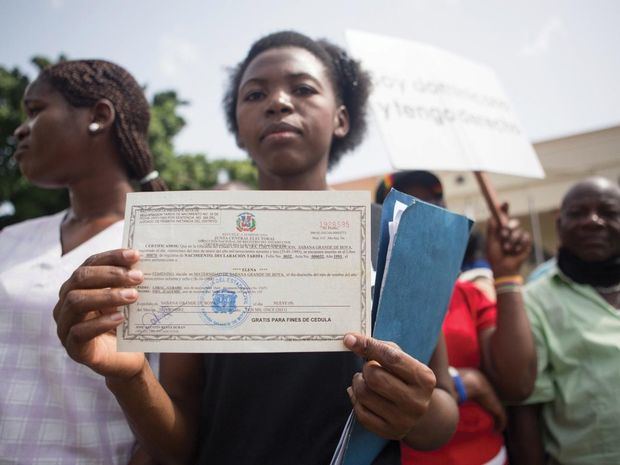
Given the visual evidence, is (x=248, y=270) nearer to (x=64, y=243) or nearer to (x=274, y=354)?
(x=274, y=354)

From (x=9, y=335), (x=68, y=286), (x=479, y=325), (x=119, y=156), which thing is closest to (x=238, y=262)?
(x=68, y=286)

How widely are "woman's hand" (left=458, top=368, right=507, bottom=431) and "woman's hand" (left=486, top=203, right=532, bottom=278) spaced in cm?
41

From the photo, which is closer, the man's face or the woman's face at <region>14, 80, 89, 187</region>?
the woman's face at <region>14, 80, 89, 187</region>

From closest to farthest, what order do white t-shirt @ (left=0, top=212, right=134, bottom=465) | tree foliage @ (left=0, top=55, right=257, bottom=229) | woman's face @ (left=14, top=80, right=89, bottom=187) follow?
white t-shirt @ (left=0, top=212, right=134, bottom=465)
woman's face @ (left=14, top=80, right=89, bottom=187)
tree foliage @ (left=0, top=55, right=257, bottom=229)

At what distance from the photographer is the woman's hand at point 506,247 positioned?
196cm

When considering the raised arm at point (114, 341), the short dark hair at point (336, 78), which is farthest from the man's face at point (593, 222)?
the raised arm at point (114, 341)

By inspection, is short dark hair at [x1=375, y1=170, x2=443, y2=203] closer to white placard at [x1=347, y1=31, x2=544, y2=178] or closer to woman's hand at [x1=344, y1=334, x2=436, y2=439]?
white placard at [x1=347, y1=31, x2=544, y2=178]

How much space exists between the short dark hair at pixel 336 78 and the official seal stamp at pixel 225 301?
991 millimetres

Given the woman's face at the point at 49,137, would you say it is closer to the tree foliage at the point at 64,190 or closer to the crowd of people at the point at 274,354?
the crowd of people at the point at 274,354

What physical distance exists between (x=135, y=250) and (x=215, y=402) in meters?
0.54

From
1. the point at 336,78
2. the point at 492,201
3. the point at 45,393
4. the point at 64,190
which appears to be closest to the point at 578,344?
the point at 492,201

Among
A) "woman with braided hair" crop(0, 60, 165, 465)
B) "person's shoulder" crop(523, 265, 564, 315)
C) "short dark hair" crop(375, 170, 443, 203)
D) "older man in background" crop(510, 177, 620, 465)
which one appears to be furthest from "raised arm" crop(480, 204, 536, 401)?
"woman with braided hair" crop(0, 60, 165, 465)

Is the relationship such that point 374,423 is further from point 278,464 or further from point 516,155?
point 516,155

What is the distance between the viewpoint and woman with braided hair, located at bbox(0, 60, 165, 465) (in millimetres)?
1370
